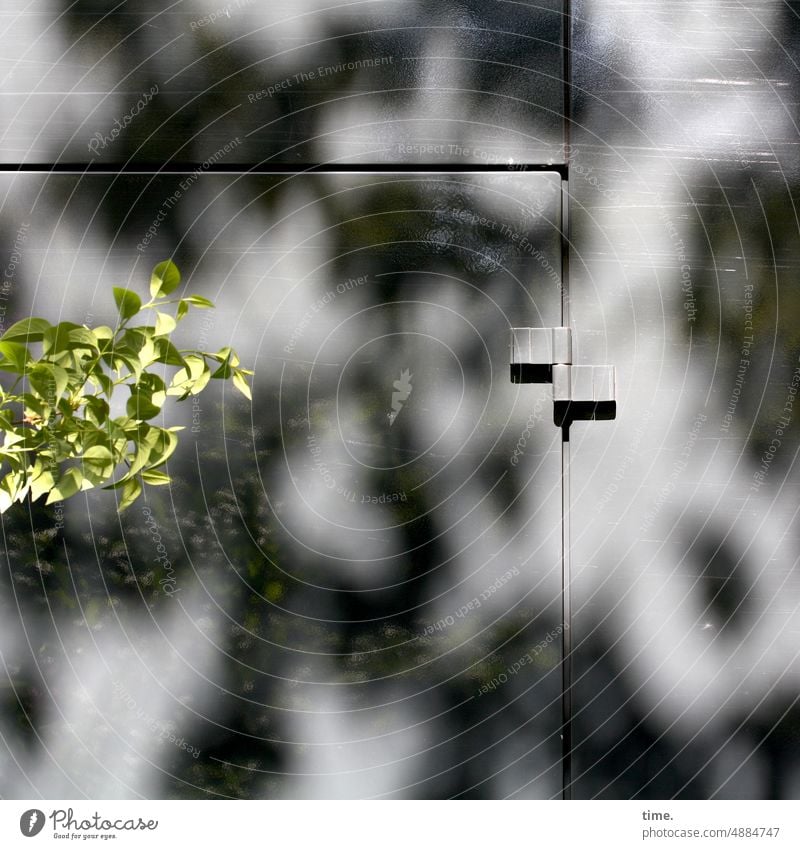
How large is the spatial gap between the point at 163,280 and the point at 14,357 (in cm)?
15

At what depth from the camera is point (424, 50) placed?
2.39 feet

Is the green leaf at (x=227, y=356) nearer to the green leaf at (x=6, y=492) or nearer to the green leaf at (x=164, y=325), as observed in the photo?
the green leaf at (x=164, y=325)

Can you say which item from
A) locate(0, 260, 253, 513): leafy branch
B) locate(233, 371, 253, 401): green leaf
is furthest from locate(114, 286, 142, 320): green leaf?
locate(233, 371, 253, 401): green leaf

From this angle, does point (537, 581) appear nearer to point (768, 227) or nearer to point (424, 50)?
point (768, 227)

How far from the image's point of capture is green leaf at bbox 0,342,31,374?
58 centimetres

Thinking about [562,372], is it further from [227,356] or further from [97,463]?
[97,463]

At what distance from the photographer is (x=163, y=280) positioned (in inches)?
24.1
